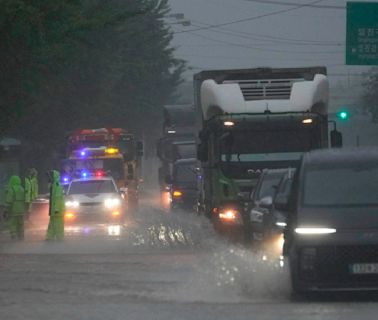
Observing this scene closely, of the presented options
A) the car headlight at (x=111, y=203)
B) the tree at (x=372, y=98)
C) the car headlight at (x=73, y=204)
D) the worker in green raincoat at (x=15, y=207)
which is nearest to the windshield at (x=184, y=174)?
the car headlight at (x=111, y=203)

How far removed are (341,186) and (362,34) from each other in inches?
940

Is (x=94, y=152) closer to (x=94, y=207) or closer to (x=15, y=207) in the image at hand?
(x=94, y=207)

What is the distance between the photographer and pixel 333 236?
15.4 metres

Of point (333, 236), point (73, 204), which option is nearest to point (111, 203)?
point (73, 204)

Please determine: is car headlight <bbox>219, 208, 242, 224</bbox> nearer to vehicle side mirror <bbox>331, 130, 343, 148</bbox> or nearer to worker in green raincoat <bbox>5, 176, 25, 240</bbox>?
vehicle side mirror <bbox>331, 130, 343, 148</bbox>

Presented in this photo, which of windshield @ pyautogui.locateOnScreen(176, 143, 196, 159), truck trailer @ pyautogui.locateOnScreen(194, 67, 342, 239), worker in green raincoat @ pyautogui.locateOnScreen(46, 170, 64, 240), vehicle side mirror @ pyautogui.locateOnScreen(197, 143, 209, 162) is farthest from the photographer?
windshield @ pyautogui.locateOnScreen(176, 143, 196, 159)

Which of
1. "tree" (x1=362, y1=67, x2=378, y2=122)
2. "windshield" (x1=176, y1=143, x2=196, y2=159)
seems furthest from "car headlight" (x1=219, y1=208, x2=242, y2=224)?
"tree" (x1=362, y1=67, x2=378, y2=122)

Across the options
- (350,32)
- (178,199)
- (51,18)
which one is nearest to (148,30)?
Result: (178,199)

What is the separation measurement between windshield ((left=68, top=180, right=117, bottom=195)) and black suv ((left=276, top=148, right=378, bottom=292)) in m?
22.9

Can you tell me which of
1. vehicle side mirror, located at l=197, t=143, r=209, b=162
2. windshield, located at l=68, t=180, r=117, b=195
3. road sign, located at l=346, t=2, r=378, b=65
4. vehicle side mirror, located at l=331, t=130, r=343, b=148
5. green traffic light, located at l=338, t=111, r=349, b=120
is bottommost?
windshield, located at l=68, t=180, r=117, b=195

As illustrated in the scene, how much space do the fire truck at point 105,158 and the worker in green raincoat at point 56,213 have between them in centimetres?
1499

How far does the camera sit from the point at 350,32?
39.7 metres

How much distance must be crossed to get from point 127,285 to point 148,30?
200 ft

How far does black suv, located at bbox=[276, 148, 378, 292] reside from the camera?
1534 cm
